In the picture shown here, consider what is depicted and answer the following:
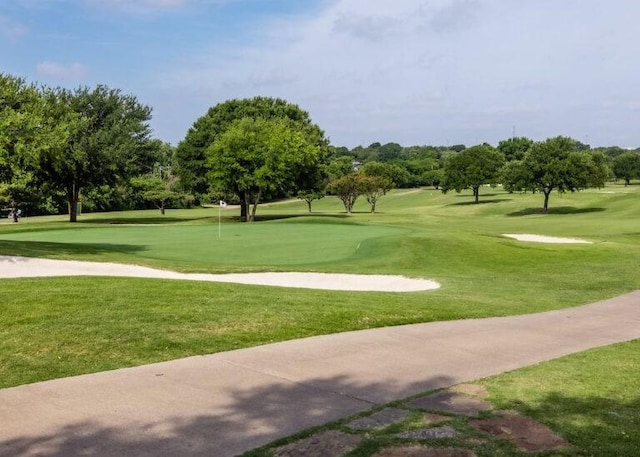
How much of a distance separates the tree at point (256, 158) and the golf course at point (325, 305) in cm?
2613

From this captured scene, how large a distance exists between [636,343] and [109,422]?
8569mm

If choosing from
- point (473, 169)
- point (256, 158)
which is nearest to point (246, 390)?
point (256, 158)

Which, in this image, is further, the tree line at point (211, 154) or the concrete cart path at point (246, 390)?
the tree line at point (211, 154)

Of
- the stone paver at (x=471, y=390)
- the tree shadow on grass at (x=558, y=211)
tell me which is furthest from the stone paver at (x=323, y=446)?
the tree shadow on grass at (x=558, y=211)

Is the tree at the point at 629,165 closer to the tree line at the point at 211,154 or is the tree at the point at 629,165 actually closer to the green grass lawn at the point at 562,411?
the tree line at the point at 211,154

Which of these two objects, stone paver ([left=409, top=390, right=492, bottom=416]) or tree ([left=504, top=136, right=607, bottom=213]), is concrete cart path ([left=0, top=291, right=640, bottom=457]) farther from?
tree ([left=504, top=136, right=607, bottom=213])

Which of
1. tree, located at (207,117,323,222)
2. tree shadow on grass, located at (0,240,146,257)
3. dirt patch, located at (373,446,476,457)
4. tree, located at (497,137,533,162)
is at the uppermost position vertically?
tree, located at (497,137,533,162)

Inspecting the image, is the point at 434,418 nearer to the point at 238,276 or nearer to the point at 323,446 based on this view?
the point at 323,446

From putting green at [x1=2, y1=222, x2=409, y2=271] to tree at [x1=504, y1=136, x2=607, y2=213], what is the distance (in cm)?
4472

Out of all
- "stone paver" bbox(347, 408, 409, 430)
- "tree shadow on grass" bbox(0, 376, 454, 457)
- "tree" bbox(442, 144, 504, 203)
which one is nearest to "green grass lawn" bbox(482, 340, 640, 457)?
"stone paver" bbox(347, 408, 409, 430)

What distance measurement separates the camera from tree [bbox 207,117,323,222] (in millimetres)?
55219

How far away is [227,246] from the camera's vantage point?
28.0 meters

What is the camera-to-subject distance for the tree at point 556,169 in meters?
71.6

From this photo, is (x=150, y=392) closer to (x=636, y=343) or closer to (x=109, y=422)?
(x=109, y=422)
